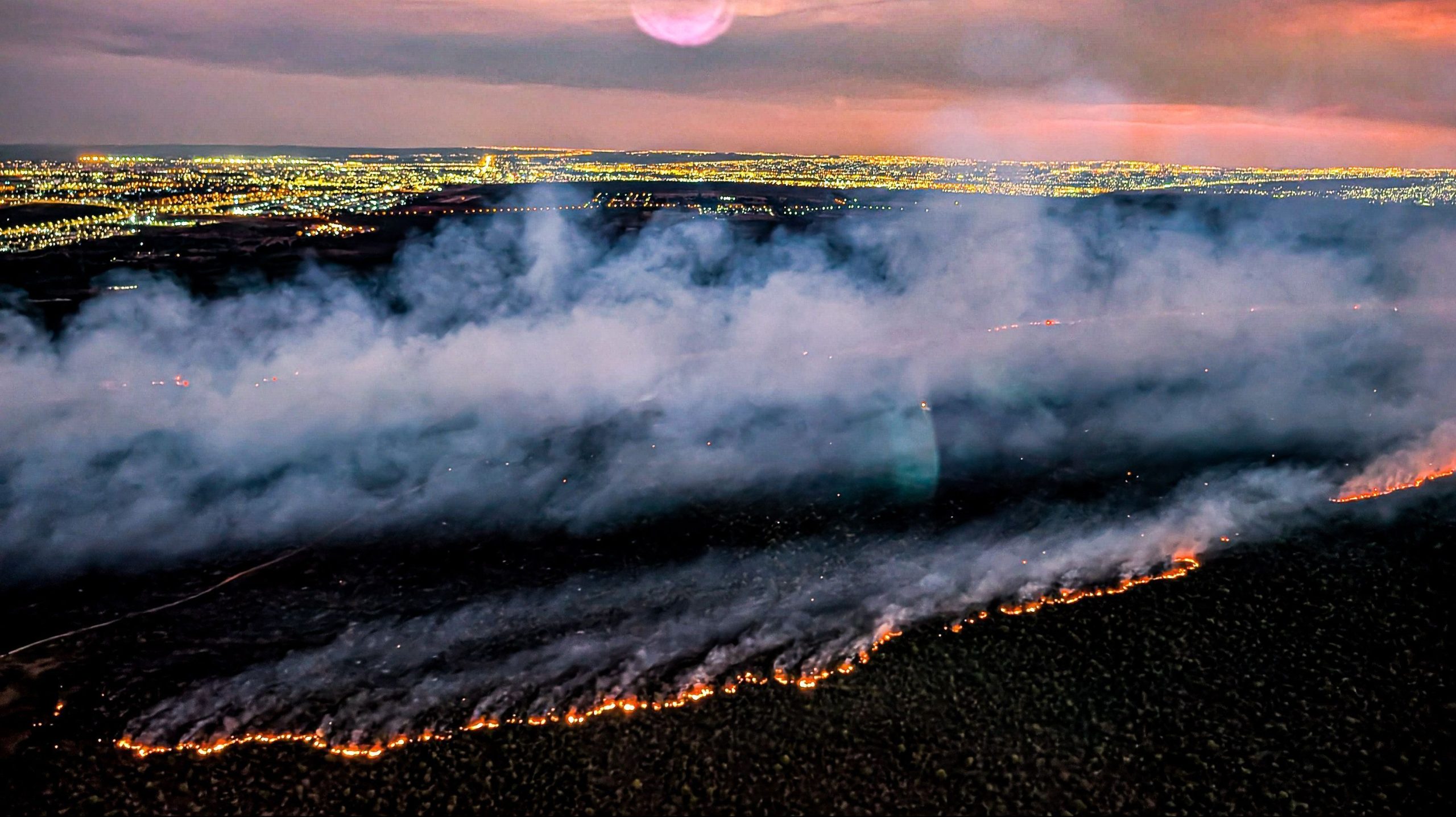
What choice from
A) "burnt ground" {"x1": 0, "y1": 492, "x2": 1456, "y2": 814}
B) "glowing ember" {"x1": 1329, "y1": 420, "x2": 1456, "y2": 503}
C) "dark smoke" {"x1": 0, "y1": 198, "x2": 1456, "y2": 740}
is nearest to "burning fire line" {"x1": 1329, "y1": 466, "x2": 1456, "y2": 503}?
"glowing ember" {"x1": 1329, "y1": 420, "x2": 1456, "y2": 503}

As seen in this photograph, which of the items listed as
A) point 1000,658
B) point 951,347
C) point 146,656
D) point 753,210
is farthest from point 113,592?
point 753,210

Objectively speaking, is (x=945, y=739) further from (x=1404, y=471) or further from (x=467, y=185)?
(x=467, y=185)

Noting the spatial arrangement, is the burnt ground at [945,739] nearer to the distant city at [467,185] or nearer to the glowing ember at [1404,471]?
the glowing ember at [1404,471]

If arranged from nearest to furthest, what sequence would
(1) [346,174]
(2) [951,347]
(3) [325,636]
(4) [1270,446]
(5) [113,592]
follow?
(3) [325,636], (5) [113,592], (4) [1270,446], (2) [951,347], (1) [346,174]

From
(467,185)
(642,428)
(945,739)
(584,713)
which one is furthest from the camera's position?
(467,185)

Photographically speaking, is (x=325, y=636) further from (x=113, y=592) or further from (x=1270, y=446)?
(x=1270, y=446)

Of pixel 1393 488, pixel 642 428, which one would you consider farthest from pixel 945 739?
pixel 1393 488
